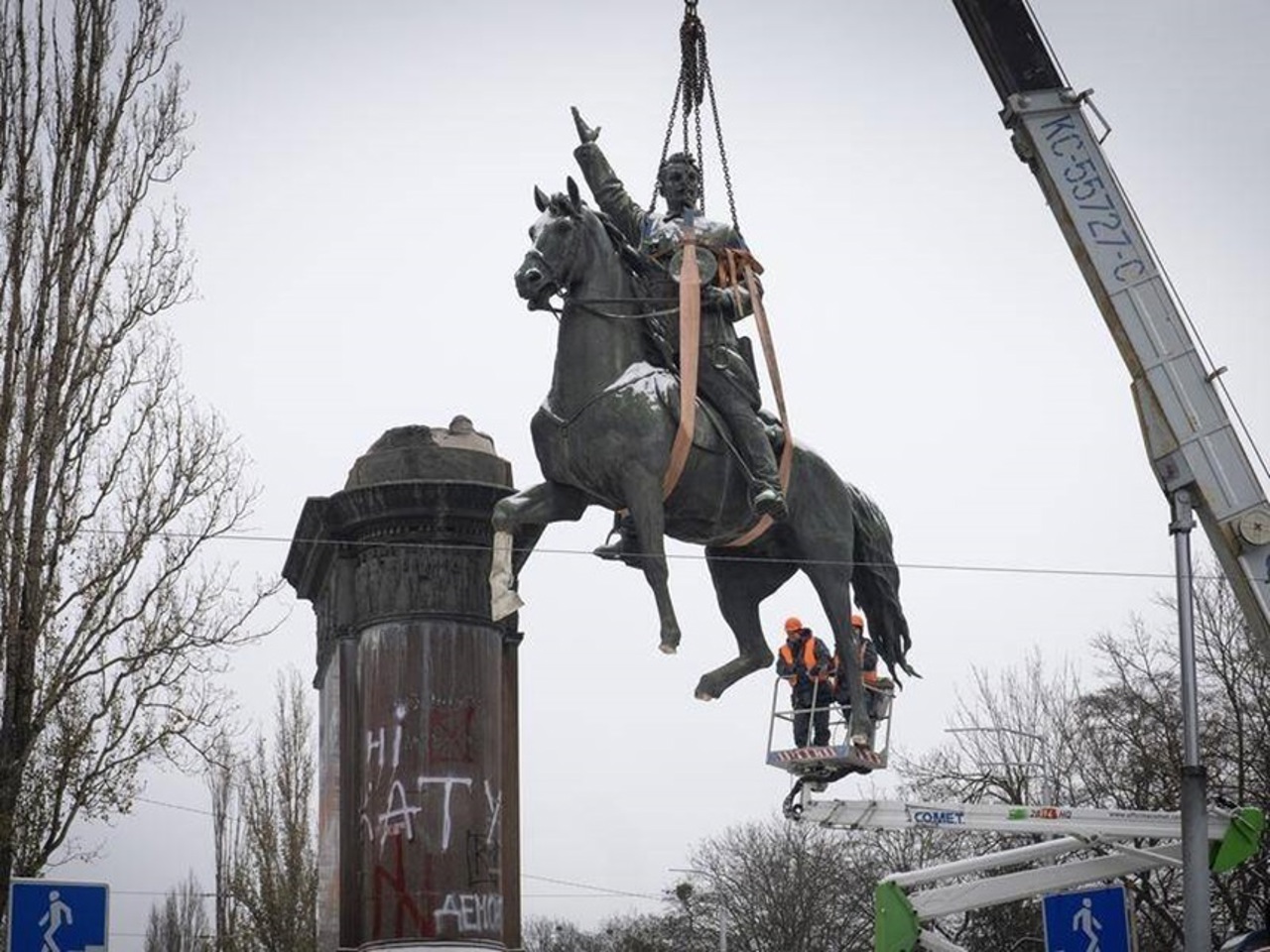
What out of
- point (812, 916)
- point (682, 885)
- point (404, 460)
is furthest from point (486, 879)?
point (682, 885)

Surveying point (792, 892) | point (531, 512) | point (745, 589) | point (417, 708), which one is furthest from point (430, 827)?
point (792, 892)

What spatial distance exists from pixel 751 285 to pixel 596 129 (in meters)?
1.63

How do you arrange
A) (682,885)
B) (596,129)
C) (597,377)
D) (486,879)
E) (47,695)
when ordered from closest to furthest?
(597,377) < (596,129) < (486,879) < (47,695) < (682,885)

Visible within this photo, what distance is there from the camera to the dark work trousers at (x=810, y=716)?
19203mm

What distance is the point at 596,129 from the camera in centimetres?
1750

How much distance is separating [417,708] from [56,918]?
21.5 ft

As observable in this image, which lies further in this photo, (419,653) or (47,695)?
(47,695)

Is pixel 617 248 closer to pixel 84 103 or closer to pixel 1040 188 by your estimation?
pixel 1040 188

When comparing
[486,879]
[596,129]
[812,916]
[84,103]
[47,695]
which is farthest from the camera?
[812,916]

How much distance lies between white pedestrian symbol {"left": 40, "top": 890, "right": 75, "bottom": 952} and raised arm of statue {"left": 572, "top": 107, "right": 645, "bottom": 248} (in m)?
6.07

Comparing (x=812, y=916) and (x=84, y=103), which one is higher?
(x=84, y=103)

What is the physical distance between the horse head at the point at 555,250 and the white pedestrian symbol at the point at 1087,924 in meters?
7.05

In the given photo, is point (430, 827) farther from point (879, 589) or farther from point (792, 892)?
point (792, 892)

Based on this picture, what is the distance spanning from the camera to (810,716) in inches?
770
